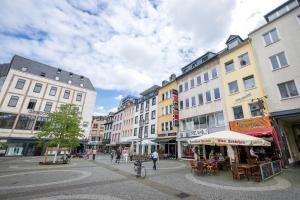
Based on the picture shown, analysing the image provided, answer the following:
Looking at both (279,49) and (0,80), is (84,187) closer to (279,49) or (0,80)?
(279,49)

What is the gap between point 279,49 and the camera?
1606 centimetres

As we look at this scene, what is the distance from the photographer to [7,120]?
30859 millimetres

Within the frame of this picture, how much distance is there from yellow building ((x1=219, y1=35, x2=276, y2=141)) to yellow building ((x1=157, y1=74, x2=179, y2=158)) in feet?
31.4

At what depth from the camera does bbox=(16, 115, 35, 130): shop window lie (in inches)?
1262

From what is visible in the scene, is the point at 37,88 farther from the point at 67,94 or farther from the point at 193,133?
the point at 193,133

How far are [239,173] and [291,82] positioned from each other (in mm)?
11054

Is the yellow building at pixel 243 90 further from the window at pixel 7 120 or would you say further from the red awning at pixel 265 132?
the window at pixel 7 120

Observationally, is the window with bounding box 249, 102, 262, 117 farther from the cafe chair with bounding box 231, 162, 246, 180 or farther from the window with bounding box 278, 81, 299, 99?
the cafe chair with bounding box 231, 162, 246, 180

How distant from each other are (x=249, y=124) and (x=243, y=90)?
4063 mm

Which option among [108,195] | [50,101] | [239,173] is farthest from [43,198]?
[50,101]

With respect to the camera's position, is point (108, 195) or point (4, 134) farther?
point (4, 134)

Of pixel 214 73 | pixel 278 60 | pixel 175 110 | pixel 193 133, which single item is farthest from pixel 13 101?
pixel 278 60

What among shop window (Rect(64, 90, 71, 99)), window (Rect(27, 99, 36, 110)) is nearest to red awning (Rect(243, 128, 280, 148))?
shop window (Rect(64, 90, 71, 99))

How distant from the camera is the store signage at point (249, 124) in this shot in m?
15.7
